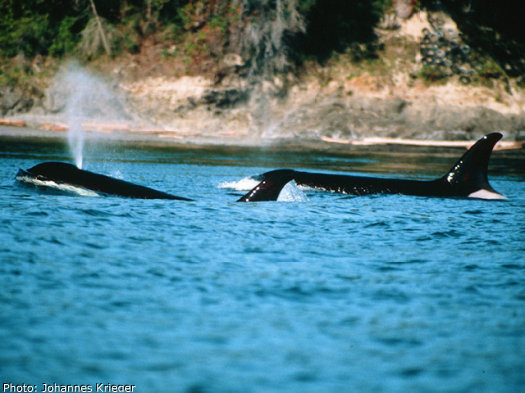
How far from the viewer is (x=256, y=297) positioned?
4.97 meters

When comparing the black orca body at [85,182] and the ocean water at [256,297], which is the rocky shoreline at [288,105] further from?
the ocean water at [256,297]

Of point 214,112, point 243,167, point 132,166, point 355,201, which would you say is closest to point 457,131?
point 214,112

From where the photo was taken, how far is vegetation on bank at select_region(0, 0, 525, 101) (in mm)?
37312

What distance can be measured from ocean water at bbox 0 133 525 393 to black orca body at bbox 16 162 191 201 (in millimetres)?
397

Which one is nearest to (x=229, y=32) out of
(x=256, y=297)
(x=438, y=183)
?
(x=438, y=183)

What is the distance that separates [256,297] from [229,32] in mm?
36265

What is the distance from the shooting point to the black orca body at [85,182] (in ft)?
33.3

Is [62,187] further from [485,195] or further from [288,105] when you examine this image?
[288,105]

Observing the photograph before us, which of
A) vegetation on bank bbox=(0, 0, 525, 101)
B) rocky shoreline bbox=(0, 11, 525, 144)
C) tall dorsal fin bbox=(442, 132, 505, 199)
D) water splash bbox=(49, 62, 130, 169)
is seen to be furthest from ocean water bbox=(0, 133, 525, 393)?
vegetation on bank bbox=(0, 0, 525, 101)

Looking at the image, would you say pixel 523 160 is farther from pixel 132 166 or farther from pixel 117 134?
pixel 117 134

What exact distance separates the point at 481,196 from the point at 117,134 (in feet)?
78.0

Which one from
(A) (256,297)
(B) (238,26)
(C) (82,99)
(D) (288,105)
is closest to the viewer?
(A) (256,297)

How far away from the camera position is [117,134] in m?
32.9

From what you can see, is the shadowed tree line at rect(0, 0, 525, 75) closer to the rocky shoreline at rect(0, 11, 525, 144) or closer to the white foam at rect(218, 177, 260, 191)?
the rocky shoreline at rect(0, 11, 525, 144)
